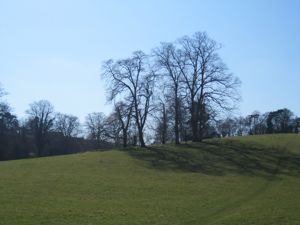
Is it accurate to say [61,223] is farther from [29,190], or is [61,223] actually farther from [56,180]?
[56,180]

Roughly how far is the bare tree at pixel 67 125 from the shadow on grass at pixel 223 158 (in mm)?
65439

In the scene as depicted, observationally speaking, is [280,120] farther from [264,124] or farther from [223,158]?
[223,158]

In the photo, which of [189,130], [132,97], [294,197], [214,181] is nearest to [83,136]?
[189,130]

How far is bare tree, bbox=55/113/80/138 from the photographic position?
422ft

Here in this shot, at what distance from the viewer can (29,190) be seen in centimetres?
3325

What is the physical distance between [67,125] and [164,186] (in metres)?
97.5

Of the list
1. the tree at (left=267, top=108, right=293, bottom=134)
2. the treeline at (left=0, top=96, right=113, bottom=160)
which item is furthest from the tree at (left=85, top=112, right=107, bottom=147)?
the tree at (left=267, top=108, right=293, bottom=134)

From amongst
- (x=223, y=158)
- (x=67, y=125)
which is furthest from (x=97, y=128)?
(x=223, y=158)

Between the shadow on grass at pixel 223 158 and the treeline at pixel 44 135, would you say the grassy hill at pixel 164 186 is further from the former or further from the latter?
the treeline at pixel 44 135

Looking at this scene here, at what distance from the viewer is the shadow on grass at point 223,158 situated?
51344mm

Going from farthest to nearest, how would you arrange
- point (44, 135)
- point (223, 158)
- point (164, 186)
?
point (44, 135), point (223, 158), point (164, 186)

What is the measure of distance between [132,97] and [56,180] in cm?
3282

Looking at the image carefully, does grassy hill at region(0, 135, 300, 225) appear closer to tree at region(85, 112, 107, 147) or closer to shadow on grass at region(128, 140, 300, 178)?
shadow on grass at region(128, 140, 300, 178)

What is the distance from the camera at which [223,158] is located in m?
58.2
